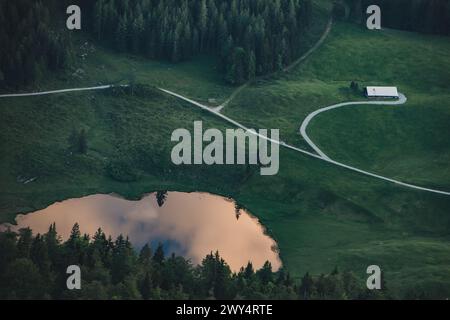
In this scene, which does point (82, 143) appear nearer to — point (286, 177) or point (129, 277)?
point (286, 177)

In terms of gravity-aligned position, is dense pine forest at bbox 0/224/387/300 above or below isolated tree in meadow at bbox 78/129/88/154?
below

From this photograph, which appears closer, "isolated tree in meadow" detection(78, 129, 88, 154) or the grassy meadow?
the grassy meadow

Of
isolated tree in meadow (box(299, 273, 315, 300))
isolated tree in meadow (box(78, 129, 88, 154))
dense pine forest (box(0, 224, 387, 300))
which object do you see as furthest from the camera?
isolated tree in meadow (box(78, 129, 88, 154))

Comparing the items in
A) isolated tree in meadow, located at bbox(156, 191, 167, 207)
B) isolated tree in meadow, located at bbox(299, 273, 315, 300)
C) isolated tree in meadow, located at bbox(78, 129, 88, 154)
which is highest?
isolated tree in meadow, located at bbox(78, 129, 88, 154)

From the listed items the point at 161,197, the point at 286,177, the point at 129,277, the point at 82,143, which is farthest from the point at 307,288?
the point at 82,143

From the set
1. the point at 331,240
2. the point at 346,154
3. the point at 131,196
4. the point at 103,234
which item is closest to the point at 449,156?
the point at 346,154

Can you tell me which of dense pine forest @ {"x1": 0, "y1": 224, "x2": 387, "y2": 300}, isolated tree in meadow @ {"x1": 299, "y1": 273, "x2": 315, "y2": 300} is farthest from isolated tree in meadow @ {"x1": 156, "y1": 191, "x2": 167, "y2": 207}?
isolated tree in meadow @ {"x1": 299, "y1": 273, "x2": 315, "y2": 300}

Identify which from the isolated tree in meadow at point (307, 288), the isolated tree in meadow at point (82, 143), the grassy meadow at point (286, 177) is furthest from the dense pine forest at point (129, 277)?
the isolated tree in meadow at point (82, 143)

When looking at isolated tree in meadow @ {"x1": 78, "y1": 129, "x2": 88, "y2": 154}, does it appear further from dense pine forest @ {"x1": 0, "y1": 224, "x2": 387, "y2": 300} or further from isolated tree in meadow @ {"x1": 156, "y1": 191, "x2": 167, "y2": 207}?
dense pine forest @ {"x1": 0, "y1": 224, "x2": 387, "y2": 300}

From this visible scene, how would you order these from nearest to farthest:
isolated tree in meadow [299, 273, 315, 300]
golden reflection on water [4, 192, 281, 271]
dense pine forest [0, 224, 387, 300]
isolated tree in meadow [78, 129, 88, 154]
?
dense pine forest [0, 224, 387, 300]
isolated tree in meadow [299, 273, 315, 300]
golden reflection on water [4, 192, 281, 271]
isolated tree in meadow [78, 129, 88, 154]
